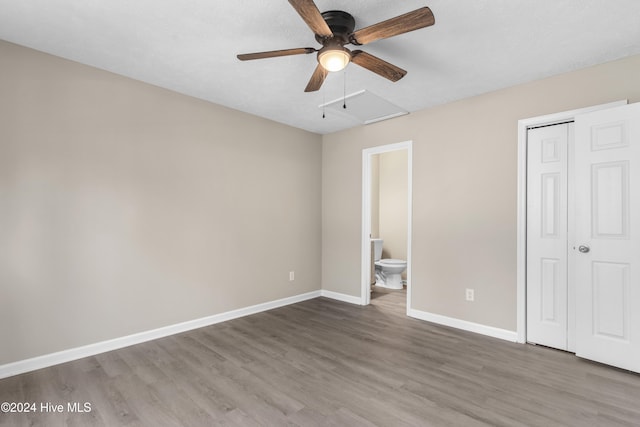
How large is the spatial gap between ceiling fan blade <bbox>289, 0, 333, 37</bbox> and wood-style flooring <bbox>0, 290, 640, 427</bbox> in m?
2.32

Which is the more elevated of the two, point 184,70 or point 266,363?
point 184,70


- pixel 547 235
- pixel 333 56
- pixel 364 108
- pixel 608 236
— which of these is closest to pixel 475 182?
pixel 547 235

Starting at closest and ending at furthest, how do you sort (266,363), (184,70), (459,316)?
1. (266,363)
2. (184,70)
3. (459,316)

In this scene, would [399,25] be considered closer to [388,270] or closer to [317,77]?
[317,77]

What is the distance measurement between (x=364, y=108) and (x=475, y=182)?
59.7 inches

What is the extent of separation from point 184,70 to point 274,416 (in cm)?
287

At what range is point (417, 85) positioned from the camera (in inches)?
122

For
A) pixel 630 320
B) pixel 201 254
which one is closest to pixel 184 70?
pixel 201 254

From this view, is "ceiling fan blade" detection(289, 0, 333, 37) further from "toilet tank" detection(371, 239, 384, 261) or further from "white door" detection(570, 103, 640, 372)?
"toilet tank" detection(371, 239, 384, 261)

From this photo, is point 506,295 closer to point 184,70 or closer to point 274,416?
point 274,416

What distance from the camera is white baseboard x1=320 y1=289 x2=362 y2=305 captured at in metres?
4.44

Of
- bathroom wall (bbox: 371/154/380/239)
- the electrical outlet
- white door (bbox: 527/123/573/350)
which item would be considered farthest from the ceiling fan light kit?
bathroom wall (bbox: 371/154/380/239)

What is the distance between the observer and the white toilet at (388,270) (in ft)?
16.8

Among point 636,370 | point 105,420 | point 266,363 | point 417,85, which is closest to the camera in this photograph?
point 105,420
